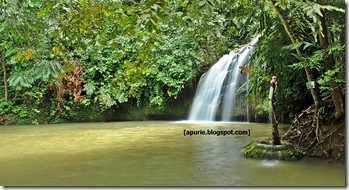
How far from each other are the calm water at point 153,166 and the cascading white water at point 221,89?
3.61 meters

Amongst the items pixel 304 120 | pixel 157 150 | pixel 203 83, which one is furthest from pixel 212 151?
pixel 203 83

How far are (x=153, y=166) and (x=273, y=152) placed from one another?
56.8 inches

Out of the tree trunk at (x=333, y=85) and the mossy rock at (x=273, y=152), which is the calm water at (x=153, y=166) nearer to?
the mossy rock at (x=273, y=152)

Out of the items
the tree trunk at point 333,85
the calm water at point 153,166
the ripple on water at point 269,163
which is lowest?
the calm water at point 153,166

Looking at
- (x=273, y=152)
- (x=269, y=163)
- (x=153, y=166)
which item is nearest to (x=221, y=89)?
(x=273, y=152)

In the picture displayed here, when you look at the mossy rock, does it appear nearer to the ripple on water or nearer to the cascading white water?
the ripple on water

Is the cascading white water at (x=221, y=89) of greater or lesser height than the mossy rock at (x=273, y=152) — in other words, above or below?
above

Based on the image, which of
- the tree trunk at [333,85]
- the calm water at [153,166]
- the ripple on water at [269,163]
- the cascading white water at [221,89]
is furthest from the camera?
the cascading white water at [221,89]

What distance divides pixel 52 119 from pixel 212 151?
7551 millimetres

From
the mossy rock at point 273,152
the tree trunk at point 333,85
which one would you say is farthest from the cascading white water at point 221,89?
the mossy rock at point 273,152

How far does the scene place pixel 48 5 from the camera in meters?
3.99

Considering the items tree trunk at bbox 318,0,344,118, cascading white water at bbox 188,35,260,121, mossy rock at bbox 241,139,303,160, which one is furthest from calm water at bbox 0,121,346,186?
cascading white water at bbox 188,35,260,121

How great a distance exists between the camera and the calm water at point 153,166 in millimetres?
3447

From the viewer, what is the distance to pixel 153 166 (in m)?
4.13
